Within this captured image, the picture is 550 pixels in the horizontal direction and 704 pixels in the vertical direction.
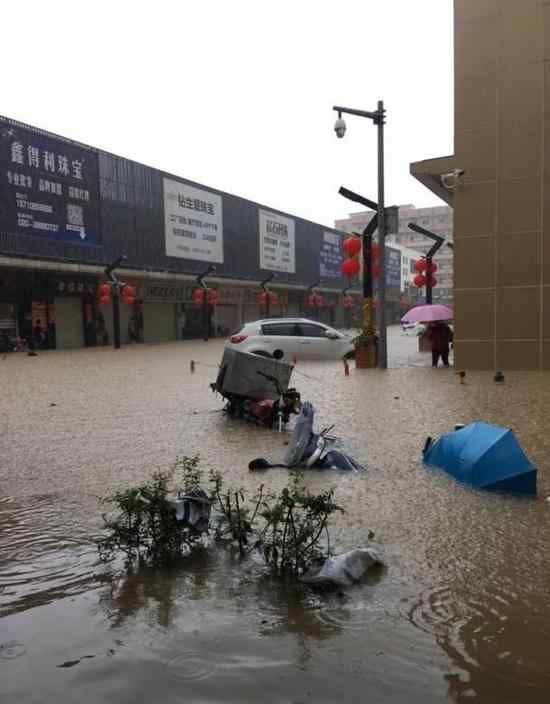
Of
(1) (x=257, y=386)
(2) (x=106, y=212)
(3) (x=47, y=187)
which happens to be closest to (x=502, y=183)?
(1) (x=257, y=386)

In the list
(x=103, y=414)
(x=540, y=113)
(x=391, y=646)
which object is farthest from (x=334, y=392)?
(x=391, y=646)

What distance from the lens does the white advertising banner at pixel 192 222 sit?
1409 inches

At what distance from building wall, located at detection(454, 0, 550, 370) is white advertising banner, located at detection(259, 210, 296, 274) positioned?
1216 inches

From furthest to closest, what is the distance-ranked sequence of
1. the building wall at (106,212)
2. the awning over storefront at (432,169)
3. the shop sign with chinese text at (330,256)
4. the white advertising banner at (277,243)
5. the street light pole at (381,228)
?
the shop sign with chinese text at (330,256), the white advertising banner at (277,243), the building wall at (106,212), the street light pole at (381,228), the awning over storefront at (432,169)

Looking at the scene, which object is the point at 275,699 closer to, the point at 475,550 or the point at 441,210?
the point at 475,550

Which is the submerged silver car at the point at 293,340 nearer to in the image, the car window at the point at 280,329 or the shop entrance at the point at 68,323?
the car window at the point at 280,329

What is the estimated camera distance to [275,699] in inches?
98.0

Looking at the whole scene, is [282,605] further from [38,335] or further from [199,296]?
[199,296]

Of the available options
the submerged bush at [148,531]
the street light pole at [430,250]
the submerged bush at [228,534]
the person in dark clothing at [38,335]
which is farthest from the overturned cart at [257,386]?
the person in dark clothing at [38,335]

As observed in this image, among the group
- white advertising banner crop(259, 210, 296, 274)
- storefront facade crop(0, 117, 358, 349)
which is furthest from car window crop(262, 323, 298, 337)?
white advertising banner crop(259, 210, 296, 274)

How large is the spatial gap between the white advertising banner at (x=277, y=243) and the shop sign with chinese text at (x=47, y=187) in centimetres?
1649

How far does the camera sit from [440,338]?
16.9 meters

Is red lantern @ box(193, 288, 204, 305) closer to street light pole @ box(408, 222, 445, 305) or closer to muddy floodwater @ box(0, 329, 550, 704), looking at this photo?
street light pole @ box(408, 222, 445, 305)

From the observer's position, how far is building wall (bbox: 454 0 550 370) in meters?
13.8
